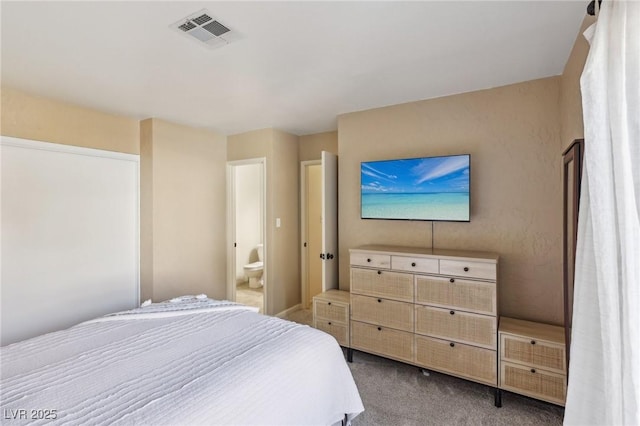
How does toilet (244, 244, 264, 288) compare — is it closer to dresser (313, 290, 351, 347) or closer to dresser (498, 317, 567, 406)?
dresser (313, 290, 351, 347)

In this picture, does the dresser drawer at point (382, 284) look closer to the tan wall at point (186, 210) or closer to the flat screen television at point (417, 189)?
the flat screen television at point (417, 189)

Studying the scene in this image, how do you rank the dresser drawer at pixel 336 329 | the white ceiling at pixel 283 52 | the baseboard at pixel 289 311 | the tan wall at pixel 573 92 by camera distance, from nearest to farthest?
the white ceiling at pixel 283 52 → the tan wall at pixel 573 92 → the dresser drawer at pixel 336 329 → the baseboard at pixel 289 311

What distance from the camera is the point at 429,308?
2.51 meters

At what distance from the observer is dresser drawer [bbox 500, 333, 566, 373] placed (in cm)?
208

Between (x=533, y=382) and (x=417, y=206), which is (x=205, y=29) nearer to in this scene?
(x=417, y=206)

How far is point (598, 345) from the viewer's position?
930mm

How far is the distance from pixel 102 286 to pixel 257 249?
9.48 feet

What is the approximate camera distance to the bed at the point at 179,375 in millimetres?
1169

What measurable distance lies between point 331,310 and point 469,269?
1.37 meters

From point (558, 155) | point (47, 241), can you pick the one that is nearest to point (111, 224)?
point (47, 241)

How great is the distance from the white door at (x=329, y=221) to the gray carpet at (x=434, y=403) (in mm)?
1020

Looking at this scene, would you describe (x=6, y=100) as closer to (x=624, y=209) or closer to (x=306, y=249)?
(x=306, y=249)

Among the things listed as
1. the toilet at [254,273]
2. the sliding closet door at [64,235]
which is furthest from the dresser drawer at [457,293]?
the toilet at [254,273]

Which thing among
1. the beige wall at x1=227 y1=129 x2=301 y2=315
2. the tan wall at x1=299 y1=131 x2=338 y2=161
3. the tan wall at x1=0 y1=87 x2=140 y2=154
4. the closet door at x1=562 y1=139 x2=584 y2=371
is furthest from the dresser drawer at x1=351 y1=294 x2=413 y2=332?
the tan wall at x1=0 y1=87 x2=140 y2=154
